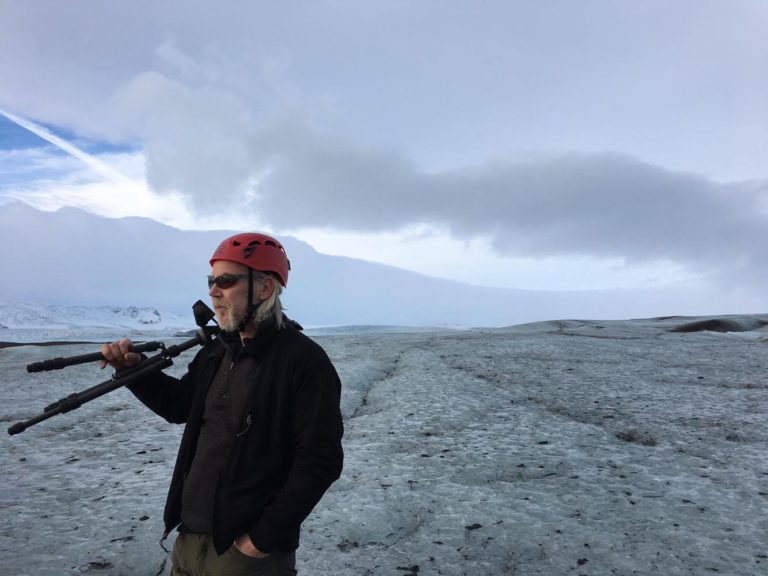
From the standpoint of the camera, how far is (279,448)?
8.82 feet

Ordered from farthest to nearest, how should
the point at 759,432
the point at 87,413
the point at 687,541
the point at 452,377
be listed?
the point at 452,377 < the point at 87,413 < the point at 759,432 < the point at 687,541

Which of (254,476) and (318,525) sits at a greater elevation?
(254,476)

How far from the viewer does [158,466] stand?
650 centimetres

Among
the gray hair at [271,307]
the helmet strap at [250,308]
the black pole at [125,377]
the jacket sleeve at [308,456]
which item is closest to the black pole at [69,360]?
the black pole at [125,377]

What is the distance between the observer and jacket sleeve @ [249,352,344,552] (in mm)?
2449

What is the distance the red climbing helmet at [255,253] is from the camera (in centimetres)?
290

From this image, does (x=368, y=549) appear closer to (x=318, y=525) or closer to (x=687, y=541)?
(x=318, y=525)

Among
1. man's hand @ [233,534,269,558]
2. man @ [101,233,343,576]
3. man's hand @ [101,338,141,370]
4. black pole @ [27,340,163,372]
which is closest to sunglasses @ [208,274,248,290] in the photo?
man @ [101,233,343,576]

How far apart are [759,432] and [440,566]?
6058 mm

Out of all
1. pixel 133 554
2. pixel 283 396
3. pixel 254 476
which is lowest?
pixel 133 554

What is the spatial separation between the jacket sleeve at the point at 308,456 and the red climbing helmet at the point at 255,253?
66 centimetres

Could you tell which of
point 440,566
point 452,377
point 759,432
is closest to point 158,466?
point 440,566

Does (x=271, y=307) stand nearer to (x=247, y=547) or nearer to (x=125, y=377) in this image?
(x=125, y=377)

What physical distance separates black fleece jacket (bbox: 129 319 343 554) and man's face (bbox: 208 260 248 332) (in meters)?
0.17
